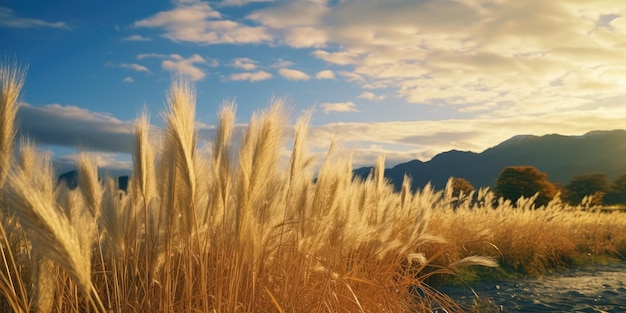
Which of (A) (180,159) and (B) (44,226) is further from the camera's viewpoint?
(A) (180,159)

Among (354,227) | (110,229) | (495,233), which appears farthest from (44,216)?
(495,233)

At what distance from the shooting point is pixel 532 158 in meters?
146

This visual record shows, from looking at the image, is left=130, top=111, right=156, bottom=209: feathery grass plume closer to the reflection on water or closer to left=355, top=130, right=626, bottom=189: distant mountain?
the reflection on water

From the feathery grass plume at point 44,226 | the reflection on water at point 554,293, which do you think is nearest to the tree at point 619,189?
the reflection on water at point 554,293

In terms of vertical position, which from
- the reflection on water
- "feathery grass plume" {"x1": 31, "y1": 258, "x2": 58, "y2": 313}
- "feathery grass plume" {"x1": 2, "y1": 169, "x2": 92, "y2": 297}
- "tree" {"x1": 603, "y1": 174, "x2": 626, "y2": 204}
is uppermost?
"feathery grass plume" {"x1": 2, "y1": 169, "x2": 92, "y2": 297}

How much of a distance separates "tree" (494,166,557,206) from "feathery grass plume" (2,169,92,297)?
109 ft

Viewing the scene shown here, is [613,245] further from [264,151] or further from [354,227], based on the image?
[264,151]

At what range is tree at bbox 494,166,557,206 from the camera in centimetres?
3253

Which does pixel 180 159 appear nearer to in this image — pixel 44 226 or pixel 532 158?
pixel 44 226

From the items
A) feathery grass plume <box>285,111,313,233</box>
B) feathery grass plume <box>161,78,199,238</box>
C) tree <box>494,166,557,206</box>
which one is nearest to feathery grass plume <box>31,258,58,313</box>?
feathery grass plume <box>161,78,199,238</box>

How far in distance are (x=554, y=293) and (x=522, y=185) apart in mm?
26569

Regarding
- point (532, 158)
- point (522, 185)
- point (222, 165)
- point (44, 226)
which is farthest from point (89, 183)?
point (532, 158)

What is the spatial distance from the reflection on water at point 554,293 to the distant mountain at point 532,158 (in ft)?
363

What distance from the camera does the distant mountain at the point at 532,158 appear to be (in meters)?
128
